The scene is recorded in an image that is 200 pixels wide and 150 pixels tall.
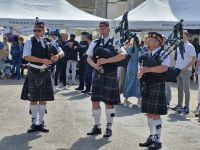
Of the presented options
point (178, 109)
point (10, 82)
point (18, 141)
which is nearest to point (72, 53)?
point (10, 82)

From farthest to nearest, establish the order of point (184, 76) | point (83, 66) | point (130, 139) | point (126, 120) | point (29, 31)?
point (29, 31)
point (83, 66)
point (184, 76)
point (126, 120)
point (130, 139)

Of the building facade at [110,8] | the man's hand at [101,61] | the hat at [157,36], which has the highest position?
the building facade at [110,8]

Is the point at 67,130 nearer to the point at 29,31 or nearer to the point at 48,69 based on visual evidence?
the point at 48,69

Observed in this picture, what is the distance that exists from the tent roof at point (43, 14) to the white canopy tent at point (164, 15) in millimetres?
1343

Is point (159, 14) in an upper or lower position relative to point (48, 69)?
upper

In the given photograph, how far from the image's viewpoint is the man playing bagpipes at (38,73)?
6766 millimetres

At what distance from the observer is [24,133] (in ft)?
22.6

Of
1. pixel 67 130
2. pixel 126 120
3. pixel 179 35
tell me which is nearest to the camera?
pixel 179 35

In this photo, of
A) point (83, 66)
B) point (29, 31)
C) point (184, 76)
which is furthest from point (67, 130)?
point (29, 31)

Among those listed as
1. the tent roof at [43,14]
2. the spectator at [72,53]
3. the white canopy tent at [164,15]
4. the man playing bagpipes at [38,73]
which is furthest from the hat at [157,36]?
the tent roof at [43,14]

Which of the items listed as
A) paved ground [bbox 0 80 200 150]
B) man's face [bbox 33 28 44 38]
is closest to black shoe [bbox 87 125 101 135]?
paved ground [bbox 0 80 200 150]

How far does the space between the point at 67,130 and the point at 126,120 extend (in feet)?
4.82

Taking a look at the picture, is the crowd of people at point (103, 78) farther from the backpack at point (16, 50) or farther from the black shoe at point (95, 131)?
the backpack at point (16, 50)

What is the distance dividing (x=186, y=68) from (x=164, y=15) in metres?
6.25
